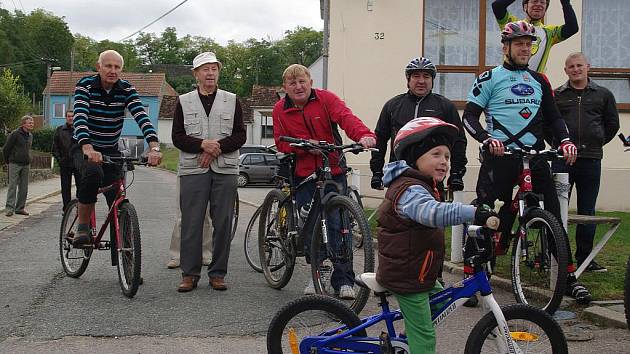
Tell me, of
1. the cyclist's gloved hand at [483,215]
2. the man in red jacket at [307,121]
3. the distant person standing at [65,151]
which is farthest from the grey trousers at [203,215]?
the distant person standing at [65,151]

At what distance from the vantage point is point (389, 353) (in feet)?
12.4

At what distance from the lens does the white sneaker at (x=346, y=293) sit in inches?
225

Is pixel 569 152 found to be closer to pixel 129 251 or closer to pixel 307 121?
pixel 307 121

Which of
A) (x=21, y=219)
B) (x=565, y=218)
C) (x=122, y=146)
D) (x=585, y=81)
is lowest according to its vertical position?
(x=21, y=219)

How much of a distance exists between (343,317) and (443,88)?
35.8 feet

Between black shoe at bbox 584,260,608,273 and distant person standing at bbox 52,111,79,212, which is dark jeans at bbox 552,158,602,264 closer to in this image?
black shoe at bbox 584,260,608,273

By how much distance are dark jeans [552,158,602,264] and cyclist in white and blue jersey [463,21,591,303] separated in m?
1.03

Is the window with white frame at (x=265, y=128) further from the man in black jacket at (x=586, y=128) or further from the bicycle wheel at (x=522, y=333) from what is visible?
the bicycle wheel at (x=522, y=333)

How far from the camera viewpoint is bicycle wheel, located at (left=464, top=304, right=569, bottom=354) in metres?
3.62

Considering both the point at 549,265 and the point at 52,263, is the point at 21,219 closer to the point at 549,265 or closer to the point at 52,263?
the point at 52,263

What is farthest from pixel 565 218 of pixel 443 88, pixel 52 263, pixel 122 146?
pixel 443 88

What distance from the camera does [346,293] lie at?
5715 millimetres

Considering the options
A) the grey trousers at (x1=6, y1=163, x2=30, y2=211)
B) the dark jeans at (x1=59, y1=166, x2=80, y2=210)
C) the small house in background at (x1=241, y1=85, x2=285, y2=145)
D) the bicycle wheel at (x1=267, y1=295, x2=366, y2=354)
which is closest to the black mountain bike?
the bicycle wheel at (x1=267, y1=295, x2=366, y2=354)

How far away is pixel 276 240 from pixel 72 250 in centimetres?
210
